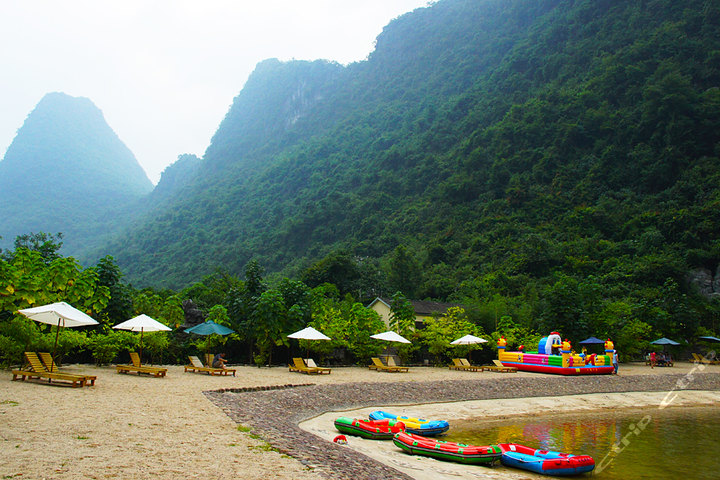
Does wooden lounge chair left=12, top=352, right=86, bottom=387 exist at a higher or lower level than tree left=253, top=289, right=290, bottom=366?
lower

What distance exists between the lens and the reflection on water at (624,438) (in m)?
10.5

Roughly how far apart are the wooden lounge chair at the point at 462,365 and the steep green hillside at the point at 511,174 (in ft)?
43.1

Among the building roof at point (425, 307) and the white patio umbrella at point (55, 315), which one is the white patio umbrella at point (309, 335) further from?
the building roof at point (425, 307)

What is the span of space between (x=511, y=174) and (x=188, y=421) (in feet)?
220

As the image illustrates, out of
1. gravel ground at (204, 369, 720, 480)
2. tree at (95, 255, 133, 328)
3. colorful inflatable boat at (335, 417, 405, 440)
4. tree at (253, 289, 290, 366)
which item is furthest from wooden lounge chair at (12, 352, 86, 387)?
tree at (253, 289, 290, 366)

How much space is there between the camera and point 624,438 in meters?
13.4

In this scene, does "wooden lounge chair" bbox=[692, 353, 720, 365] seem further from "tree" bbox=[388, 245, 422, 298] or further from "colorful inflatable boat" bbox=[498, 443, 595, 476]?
"colorful inflatable boat" bbox=[498, 443, 595, 476]

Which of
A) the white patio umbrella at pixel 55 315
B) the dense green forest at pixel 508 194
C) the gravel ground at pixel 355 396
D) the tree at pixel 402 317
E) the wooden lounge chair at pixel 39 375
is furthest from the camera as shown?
the dense green forest at pixel 508 194

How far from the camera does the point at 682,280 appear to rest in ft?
157

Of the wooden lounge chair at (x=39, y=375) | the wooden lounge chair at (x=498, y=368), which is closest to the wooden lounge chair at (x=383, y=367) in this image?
the wooden lounge chair at (x=498, y=368)

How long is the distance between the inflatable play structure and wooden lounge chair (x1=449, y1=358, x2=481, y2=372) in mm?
3062

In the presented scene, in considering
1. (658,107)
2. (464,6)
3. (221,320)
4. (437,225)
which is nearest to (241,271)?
(437,225)

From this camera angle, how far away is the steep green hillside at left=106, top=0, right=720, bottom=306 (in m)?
53.4

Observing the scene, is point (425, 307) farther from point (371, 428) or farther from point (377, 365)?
point (371, 428)
